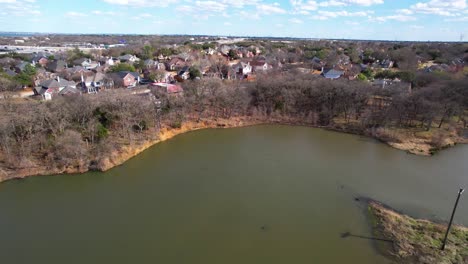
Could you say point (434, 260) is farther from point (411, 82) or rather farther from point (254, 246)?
point (411, 82)

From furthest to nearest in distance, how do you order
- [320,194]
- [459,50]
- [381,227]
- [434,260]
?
[459,50] < [320,194] < [381,227] < [434,260]

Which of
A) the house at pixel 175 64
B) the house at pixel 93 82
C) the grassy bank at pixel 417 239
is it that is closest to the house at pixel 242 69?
the house at pixel 175 64

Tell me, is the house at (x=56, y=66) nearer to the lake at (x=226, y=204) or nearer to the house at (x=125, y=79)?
the house at (x=125, y=79)

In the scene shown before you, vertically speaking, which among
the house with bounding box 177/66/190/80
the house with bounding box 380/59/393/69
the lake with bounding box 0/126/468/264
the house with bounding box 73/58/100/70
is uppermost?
the house with bounding box 380/59/393/69

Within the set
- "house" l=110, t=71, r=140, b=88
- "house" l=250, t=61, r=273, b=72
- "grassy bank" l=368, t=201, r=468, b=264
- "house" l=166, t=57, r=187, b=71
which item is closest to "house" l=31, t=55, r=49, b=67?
"house" l=166, t=57, r=187, b=71

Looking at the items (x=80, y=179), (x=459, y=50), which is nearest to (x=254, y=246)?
(x=80, y=179)

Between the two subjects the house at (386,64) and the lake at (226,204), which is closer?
the lake at (226,204)

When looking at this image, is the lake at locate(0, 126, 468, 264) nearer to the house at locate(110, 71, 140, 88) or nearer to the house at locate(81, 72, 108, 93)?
the house at locate(110, 71, 140, 88)
